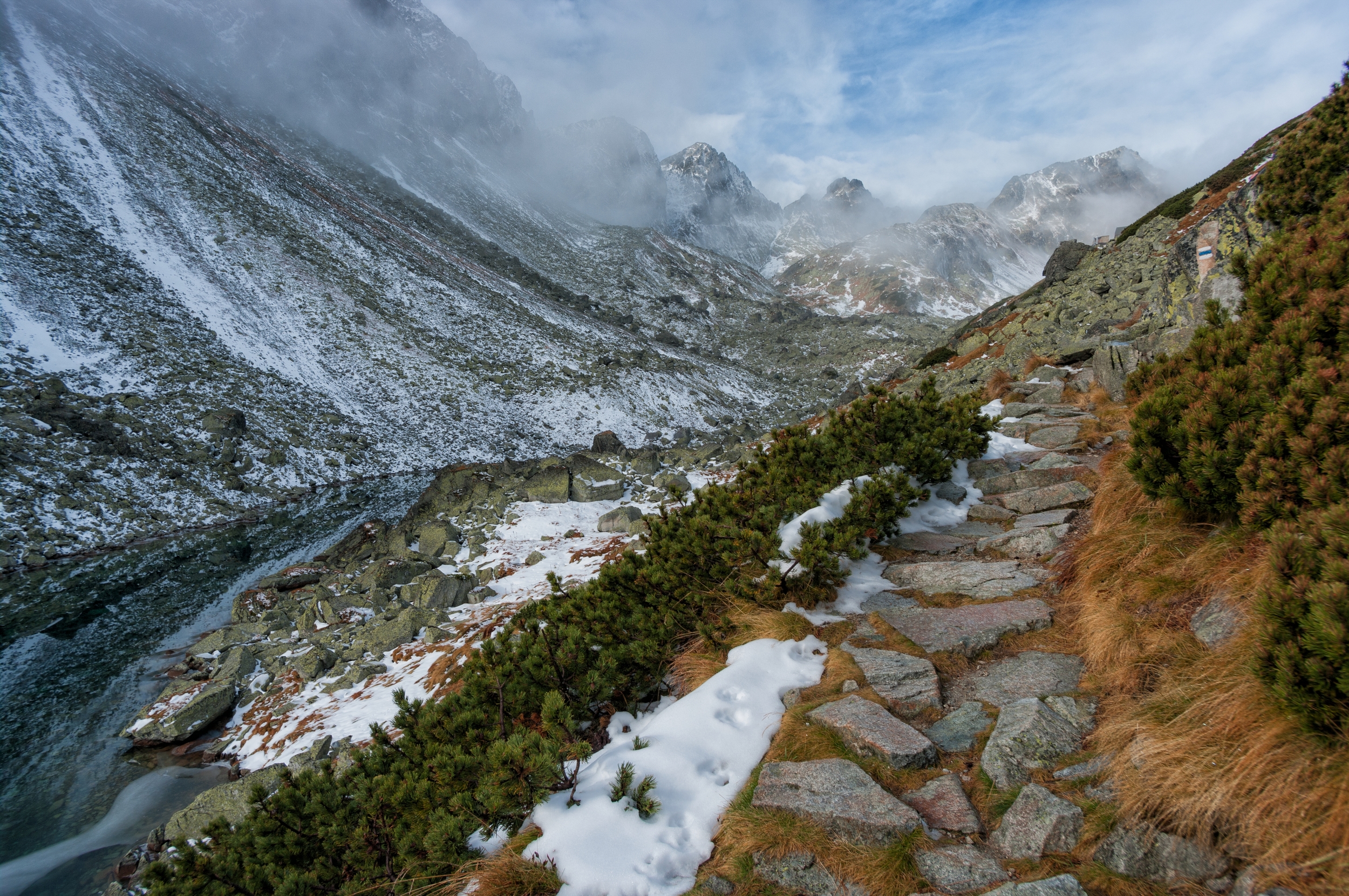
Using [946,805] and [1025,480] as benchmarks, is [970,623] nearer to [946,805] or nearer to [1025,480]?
[946,805]

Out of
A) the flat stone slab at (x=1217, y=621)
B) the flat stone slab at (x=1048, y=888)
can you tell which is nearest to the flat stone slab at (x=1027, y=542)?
the flat stone slab at (x=1217, y=621)

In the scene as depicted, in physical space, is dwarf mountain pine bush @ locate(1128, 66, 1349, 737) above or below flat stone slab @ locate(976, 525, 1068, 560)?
above

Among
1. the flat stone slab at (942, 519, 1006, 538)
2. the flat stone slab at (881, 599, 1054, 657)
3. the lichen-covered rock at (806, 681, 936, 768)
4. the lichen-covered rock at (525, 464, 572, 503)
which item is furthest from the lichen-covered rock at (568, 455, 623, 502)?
the lichen-covered rock at (806, 681, 936, 768)

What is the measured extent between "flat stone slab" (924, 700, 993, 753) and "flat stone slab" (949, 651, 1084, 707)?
5.9 inches

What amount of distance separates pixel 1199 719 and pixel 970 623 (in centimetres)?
211

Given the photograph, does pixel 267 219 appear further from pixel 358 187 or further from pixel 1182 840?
pixel 1182 840

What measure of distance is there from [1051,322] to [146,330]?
47771 mm

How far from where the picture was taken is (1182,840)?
236 cm

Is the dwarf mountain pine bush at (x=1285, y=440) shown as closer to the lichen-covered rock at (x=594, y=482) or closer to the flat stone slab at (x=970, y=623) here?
the flat stone slab at (x=970, y=623)

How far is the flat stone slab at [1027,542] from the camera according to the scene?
599 cm

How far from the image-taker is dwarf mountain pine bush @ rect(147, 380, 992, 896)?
12.3 ft

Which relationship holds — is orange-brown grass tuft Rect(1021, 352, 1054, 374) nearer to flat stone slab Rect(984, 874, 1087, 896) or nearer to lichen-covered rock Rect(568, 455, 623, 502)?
lichen-covered rock Rect(568, 455, 623, 502)

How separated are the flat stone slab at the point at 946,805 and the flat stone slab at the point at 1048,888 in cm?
48

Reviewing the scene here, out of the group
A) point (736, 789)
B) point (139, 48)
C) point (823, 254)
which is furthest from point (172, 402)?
point (823, 254)
